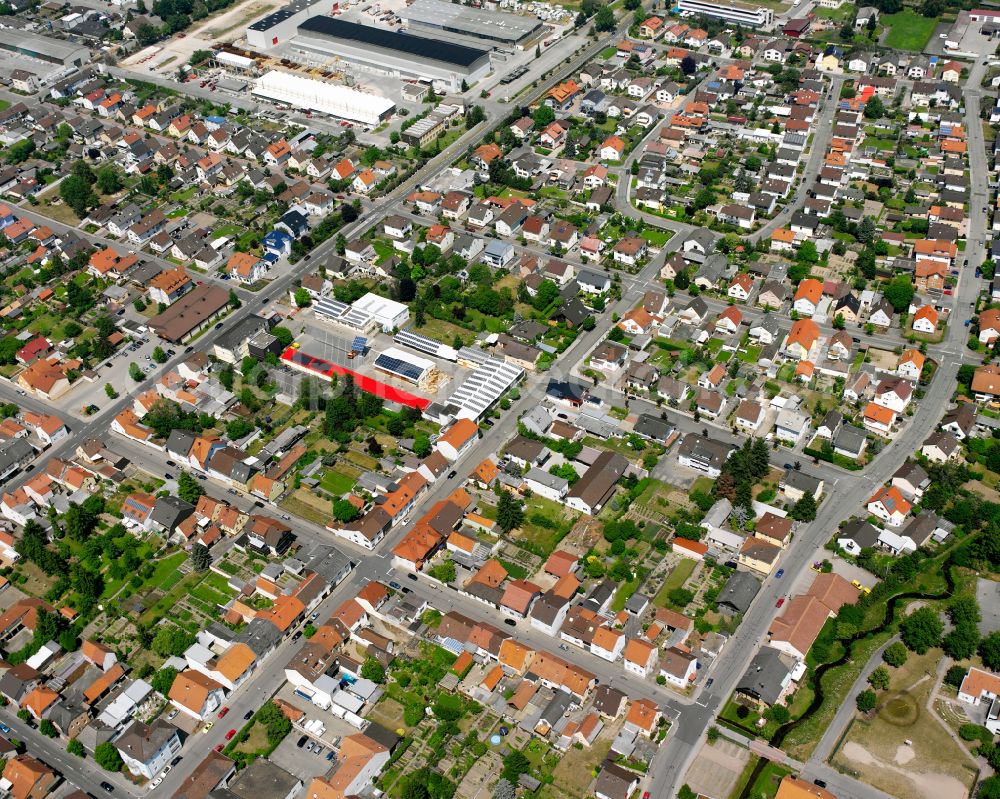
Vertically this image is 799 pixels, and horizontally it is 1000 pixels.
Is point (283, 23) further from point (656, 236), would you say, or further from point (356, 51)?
point (656, 236)

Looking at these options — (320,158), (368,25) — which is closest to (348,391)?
(320,158)

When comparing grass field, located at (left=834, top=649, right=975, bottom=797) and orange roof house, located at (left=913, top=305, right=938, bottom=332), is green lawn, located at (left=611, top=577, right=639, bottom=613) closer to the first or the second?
grass field, located at (left=834, top=649, right=975, bottom=797)

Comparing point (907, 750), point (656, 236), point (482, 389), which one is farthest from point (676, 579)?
point (656, 236)

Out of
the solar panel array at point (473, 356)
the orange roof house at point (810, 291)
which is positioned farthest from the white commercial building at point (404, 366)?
the orange roof house at point (810, 291)

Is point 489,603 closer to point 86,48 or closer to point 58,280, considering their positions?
point 58,280

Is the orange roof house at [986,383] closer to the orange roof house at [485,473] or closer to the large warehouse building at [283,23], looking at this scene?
the orange roof house at [485,473]
